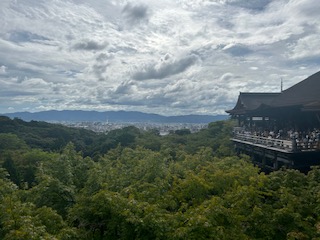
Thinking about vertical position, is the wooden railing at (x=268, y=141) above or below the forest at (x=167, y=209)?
above

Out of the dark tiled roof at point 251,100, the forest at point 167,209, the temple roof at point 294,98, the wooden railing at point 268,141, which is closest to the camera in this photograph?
the forest at point 167,209

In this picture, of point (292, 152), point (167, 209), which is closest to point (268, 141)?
point (292, 152)

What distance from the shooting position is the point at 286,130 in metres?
27.1

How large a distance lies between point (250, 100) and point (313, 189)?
80.8 feet

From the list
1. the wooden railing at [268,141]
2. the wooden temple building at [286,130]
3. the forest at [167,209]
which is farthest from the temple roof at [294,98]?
the forest at [167,209]

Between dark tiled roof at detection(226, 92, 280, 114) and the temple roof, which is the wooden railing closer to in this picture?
the temple roof

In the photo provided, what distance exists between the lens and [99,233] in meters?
11.4

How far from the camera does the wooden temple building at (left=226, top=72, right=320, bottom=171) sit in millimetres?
19578

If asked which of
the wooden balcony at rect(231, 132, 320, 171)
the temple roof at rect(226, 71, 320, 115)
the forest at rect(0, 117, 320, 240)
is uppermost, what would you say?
the temple roof at rect(226, 71, 320, 115)

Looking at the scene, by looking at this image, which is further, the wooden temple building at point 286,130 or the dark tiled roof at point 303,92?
the dark tiled roof at point 303,92

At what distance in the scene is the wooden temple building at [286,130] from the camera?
19.6m

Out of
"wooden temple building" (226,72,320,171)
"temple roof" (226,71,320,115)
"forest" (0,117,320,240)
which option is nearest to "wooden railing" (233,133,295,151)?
"wooden temple building" (226,72,320,171)

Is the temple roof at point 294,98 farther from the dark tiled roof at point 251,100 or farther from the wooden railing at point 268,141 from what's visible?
the wooden railing at point 268,141

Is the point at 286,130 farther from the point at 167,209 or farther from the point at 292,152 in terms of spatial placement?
the point at 167,209
